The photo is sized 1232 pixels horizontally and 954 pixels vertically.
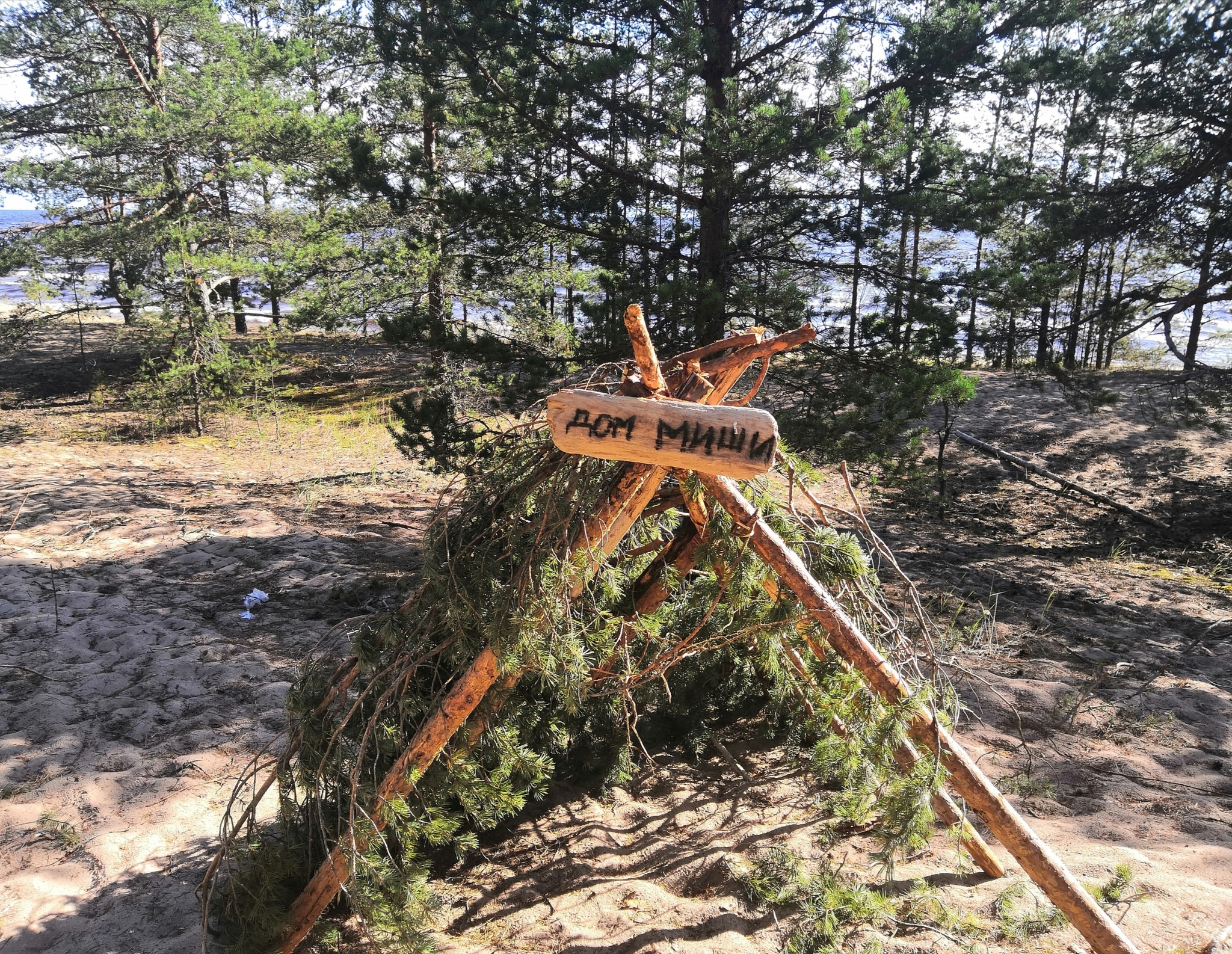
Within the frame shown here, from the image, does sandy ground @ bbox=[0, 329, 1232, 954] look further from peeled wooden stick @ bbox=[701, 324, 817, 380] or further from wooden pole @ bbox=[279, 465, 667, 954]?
peeled wooden stick @ bbox=[701, 324, 817, 380]

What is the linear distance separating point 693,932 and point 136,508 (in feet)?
25.0

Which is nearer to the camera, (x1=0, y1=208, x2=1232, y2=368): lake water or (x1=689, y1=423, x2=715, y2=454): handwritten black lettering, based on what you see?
(x1=689, y1=423, x2=715, y2=454): handwritten black lettering

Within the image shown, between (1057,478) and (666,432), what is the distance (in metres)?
9.52

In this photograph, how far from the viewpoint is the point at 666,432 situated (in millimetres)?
2090

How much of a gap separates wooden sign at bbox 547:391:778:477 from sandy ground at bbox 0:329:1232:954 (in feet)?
6.32

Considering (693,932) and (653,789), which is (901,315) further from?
(693,932)

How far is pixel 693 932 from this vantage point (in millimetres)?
2875

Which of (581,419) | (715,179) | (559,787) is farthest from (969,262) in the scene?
(581,419)

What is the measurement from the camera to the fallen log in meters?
9.05

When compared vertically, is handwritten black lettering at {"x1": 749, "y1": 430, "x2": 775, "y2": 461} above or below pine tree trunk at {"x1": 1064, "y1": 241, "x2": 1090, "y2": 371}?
below

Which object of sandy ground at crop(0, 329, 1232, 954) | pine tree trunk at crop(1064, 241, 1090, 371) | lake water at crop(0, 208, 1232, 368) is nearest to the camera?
sandy ground at crop(0, 329, 1232, 954)

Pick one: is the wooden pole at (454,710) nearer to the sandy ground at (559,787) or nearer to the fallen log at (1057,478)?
the sandy ground at (559,787)

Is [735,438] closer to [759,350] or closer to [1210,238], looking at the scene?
[759,350]

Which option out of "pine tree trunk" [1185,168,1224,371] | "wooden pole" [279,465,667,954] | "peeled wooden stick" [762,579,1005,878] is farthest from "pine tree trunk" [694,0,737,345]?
"pine tree trunk" [1185,168,1224,371]
